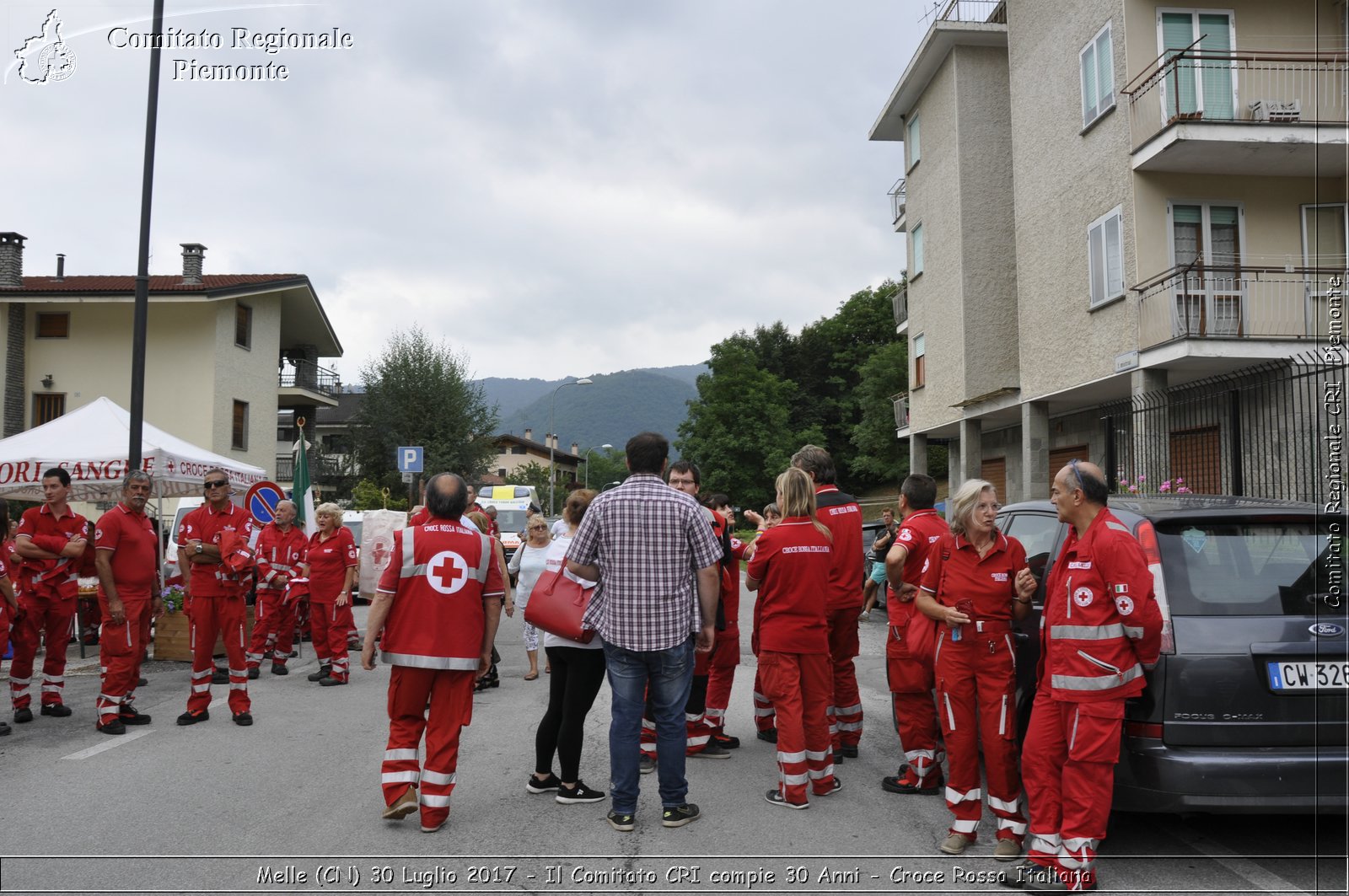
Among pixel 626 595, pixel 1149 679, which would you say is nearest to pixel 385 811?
pixel 626 595

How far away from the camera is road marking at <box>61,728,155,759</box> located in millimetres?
6668

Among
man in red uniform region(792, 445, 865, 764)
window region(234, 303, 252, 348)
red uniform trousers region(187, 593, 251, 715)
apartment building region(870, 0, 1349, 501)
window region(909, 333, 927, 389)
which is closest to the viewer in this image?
man in red uniform region(792, 445, 865, 764)

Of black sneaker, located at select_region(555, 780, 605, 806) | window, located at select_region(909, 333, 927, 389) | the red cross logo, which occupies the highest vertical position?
window, located at select_region(909, 333, 927, 389)

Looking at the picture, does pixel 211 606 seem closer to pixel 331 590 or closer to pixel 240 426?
pixel 331 590

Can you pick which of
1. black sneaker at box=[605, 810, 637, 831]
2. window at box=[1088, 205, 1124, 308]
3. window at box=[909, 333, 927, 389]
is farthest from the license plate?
window at box=[909, 333, 927, 389]

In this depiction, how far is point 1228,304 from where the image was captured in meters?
16.0

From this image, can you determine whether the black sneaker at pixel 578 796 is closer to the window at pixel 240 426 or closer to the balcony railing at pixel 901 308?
the balcony railing at pixel 901 308

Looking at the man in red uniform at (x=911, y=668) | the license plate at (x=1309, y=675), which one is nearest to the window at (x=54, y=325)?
the man in red uniform at (x=911, y=668)

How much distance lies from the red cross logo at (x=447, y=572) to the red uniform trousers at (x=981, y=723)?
2682mm

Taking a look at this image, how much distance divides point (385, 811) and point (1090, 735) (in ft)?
11.8

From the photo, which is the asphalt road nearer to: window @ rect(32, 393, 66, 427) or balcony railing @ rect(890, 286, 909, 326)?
balcony railing @ rect(890, 286, 909, 326)

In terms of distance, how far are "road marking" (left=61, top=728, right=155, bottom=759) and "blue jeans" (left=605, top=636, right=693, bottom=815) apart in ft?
13.9

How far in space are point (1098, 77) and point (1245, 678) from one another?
16.6 m

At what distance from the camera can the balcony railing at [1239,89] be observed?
627 inches
